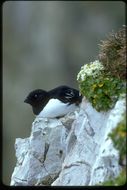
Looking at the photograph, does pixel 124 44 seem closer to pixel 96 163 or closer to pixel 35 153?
pixel 96 163

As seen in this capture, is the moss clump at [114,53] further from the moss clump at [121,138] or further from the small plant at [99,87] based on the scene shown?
the moss clump at [121,138]

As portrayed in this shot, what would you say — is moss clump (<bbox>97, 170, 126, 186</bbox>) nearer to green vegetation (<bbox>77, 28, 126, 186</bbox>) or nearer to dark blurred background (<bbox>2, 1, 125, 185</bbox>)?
green vegetation (<bbox>77, 28, 126, 186</bbox>)

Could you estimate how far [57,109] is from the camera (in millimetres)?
16969

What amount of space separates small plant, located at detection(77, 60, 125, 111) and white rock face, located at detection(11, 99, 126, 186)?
155 millimetres

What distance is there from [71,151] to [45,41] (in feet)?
128

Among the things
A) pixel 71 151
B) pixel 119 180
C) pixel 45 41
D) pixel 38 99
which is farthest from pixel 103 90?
pixel 45 41

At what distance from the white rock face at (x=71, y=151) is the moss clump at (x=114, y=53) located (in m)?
0.61

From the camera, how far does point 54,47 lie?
2106 inches

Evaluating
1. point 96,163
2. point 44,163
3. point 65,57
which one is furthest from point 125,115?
point 65,57

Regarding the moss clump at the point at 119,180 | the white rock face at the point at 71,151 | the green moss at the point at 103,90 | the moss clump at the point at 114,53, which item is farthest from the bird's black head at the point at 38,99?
the moss clump at the point at 119,180

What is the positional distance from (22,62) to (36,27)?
3010mm

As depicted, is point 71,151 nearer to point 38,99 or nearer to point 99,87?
point 99,87

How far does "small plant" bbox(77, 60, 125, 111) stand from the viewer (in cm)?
1370

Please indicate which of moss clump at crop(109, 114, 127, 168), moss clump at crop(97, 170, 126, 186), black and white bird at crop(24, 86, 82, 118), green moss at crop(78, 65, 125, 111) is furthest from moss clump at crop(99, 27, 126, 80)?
black and white bird at crop(24, 86, 82, 118)
